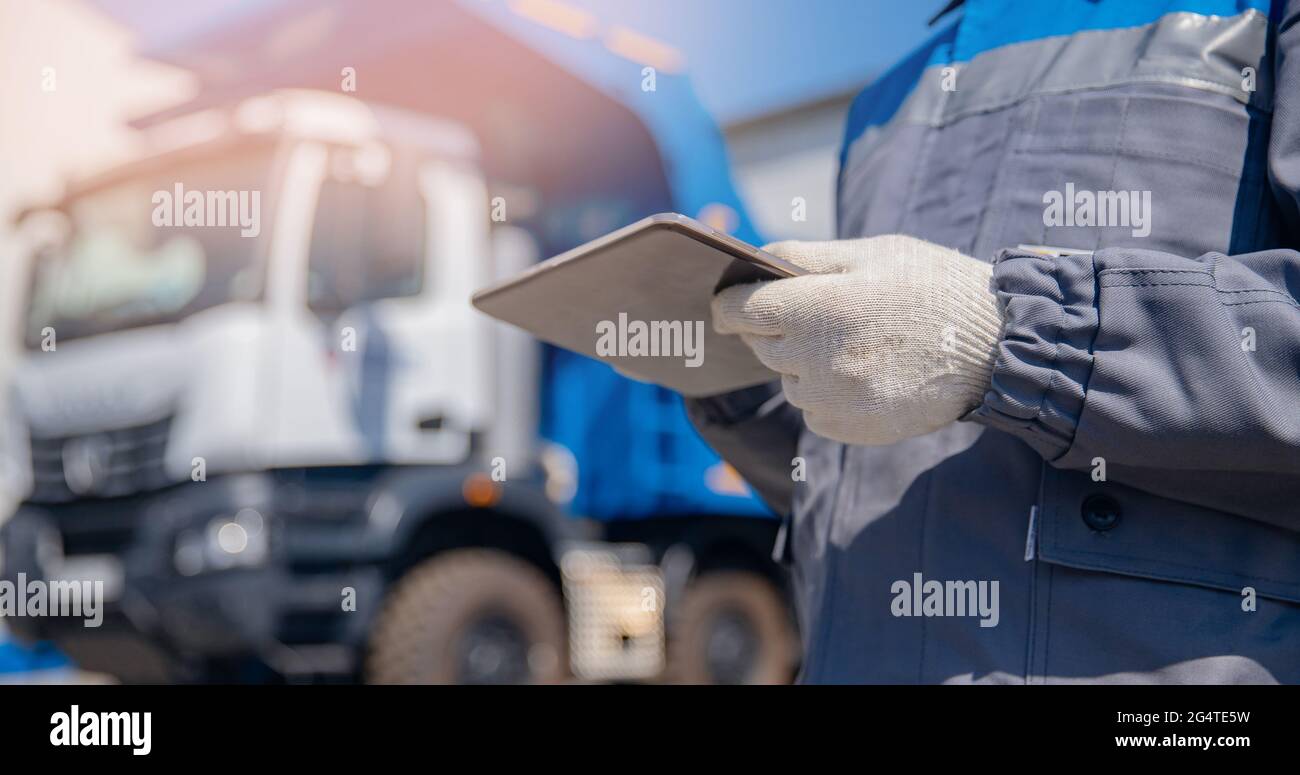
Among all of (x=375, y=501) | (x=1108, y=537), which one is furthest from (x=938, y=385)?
(x=375, y=501)

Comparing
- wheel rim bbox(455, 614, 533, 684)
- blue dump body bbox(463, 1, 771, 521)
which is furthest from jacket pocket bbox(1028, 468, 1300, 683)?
blue dump body bbox(463, 1, 771, 521)

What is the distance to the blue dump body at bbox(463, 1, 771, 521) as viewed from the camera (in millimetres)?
4406

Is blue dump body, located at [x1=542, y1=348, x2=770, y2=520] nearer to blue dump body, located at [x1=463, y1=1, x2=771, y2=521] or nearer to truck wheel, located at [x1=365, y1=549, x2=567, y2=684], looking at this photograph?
blue dump body, located at [x1=463, y1=1, x2=771, y2=521]

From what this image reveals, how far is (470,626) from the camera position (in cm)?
393

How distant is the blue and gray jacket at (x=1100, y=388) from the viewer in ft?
3.06

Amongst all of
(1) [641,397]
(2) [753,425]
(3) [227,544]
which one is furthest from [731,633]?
(2) [753,425]

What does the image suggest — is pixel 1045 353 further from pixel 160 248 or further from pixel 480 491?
pixel 160 248

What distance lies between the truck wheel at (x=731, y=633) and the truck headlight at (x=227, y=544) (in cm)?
178

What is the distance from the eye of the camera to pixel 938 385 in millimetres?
1009

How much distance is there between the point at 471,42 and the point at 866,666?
3413mm

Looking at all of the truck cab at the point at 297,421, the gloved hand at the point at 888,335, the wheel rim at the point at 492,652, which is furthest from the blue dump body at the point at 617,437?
the gloved hand at the point at 888,335

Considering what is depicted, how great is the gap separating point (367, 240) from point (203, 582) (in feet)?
4.04

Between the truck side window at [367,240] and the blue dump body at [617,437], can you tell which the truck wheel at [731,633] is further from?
the truck side window at [367,240]
